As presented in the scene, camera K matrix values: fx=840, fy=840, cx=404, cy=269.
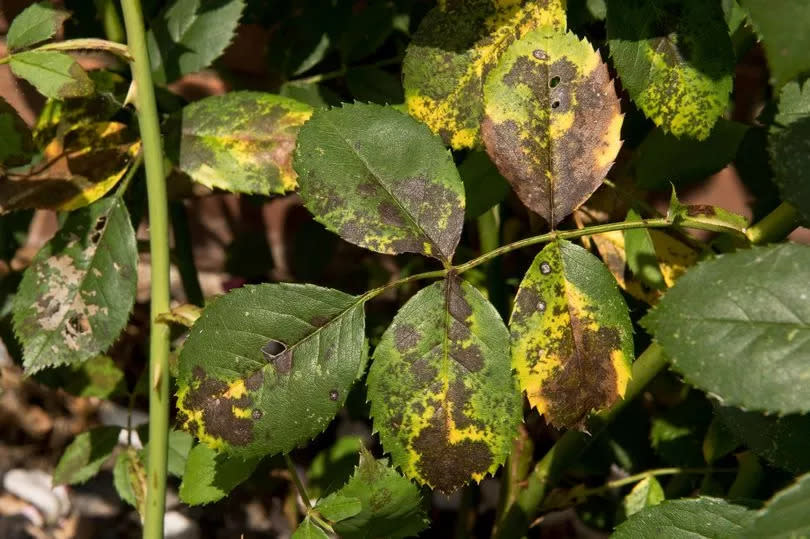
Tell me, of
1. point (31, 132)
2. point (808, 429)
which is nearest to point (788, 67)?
point (808, 429)

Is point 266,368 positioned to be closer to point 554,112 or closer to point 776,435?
point 554,112

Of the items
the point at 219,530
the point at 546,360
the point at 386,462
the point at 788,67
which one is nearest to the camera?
the point at 788,67

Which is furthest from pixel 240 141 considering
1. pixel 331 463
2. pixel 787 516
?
pixel 787 516

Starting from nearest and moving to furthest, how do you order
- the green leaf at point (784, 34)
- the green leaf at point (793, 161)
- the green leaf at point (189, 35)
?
the green leaf at point (784, 34), the green leaf at point (793, 161), the green leaf at point (189, 35)

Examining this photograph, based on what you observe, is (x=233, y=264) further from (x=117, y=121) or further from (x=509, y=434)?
(x=509, y=434)

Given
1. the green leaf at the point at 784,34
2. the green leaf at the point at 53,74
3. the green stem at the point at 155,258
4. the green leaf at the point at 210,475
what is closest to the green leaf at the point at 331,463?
the green leaf at the point at 210,475

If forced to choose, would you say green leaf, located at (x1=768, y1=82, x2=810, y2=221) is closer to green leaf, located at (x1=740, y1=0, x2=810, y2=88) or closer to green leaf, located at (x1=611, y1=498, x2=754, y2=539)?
green leaf, located at (x1=740, y1=0, x2=810, y2=88)

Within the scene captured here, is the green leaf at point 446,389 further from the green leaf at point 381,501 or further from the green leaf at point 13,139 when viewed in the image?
the green leaf at point 13,139
